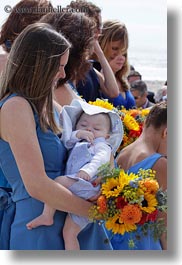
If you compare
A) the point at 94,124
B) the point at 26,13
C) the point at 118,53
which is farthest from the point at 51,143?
the point at 118,53

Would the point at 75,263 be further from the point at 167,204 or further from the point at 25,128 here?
the point at 25,128

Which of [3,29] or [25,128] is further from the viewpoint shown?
[3,29]

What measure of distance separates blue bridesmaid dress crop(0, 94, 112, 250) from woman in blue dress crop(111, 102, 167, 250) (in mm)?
202

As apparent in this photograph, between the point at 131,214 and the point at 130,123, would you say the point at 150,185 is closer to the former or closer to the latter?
the point at 131,214

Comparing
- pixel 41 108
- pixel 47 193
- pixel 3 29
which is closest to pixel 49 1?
pixel 3 29

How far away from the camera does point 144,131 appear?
90.0 inches

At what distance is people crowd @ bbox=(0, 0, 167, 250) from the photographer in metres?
1.74

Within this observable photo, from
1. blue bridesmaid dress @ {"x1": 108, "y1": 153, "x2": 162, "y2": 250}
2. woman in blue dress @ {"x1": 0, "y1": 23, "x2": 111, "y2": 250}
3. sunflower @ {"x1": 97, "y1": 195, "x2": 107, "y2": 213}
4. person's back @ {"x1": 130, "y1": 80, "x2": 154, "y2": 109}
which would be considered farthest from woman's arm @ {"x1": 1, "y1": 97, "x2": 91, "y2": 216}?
person's back @ {"x1": 130, "y1": 80, "x2": 154, "y2": 109}

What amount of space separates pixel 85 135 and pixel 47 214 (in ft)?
0.94

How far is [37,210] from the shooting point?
5.96 ft

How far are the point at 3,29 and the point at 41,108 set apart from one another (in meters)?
0.54

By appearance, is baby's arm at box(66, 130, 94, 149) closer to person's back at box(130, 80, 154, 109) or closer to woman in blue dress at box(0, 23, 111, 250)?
woman in blue dress at box(0, 23, 111, 250)

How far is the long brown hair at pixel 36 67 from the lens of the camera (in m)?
1.75

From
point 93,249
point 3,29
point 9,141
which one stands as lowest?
point 93,249
